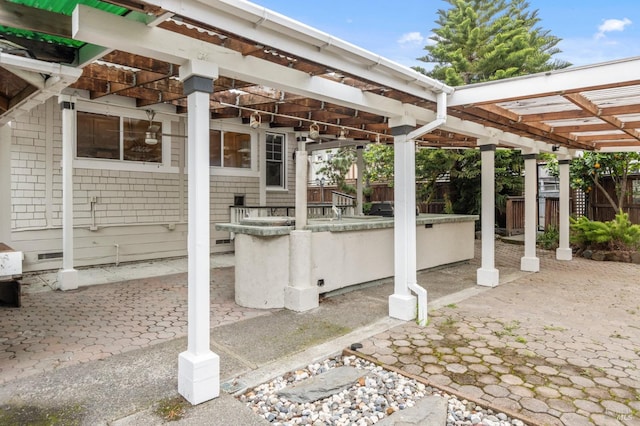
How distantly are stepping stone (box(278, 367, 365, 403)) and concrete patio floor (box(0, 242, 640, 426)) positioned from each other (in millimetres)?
269

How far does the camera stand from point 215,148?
8.60 m

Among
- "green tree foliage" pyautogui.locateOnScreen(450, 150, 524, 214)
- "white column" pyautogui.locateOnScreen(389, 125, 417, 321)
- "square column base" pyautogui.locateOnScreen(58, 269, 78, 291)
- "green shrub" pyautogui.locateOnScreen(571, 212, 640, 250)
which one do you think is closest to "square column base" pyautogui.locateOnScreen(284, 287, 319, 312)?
"white column" pyautogui.locateOnScreen(389, 125, 417, 321)

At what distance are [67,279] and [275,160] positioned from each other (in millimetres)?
5466

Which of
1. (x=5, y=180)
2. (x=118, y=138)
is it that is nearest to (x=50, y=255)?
(x=5, y=180)

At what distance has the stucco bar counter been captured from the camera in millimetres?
4867

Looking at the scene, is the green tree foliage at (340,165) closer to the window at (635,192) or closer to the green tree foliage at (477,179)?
the green tree foliage at (477,179)

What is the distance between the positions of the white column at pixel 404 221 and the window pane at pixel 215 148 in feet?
16.7

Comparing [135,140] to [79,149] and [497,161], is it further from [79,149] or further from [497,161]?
[497,161]

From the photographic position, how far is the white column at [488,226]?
6.23 meters

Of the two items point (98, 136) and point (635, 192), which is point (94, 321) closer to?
point (98, 136)

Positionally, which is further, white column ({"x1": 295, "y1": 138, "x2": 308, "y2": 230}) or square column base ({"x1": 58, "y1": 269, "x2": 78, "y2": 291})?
square column base ({"x1": 58, "y1": 269, "x2": 78, "y2": 291})

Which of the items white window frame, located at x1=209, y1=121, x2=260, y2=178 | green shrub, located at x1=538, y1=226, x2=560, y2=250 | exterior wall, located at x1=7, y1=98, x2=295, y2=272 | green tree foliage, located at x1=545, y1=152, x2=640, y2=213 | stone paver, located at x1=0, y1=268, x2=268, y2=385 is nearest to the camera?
stone paver, located at x1=0, y1=268, x2=268, y2=385

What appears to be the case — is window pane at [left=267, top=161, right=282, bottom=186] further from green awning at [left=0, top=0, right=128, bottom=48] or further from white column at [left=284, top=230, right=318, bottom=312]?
green awning at [left=0, top=0, right=128, bottom=48]

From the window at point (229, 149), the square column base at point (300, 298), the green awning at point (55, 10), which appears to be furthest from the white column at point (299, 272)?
the window at point (229, 149)
